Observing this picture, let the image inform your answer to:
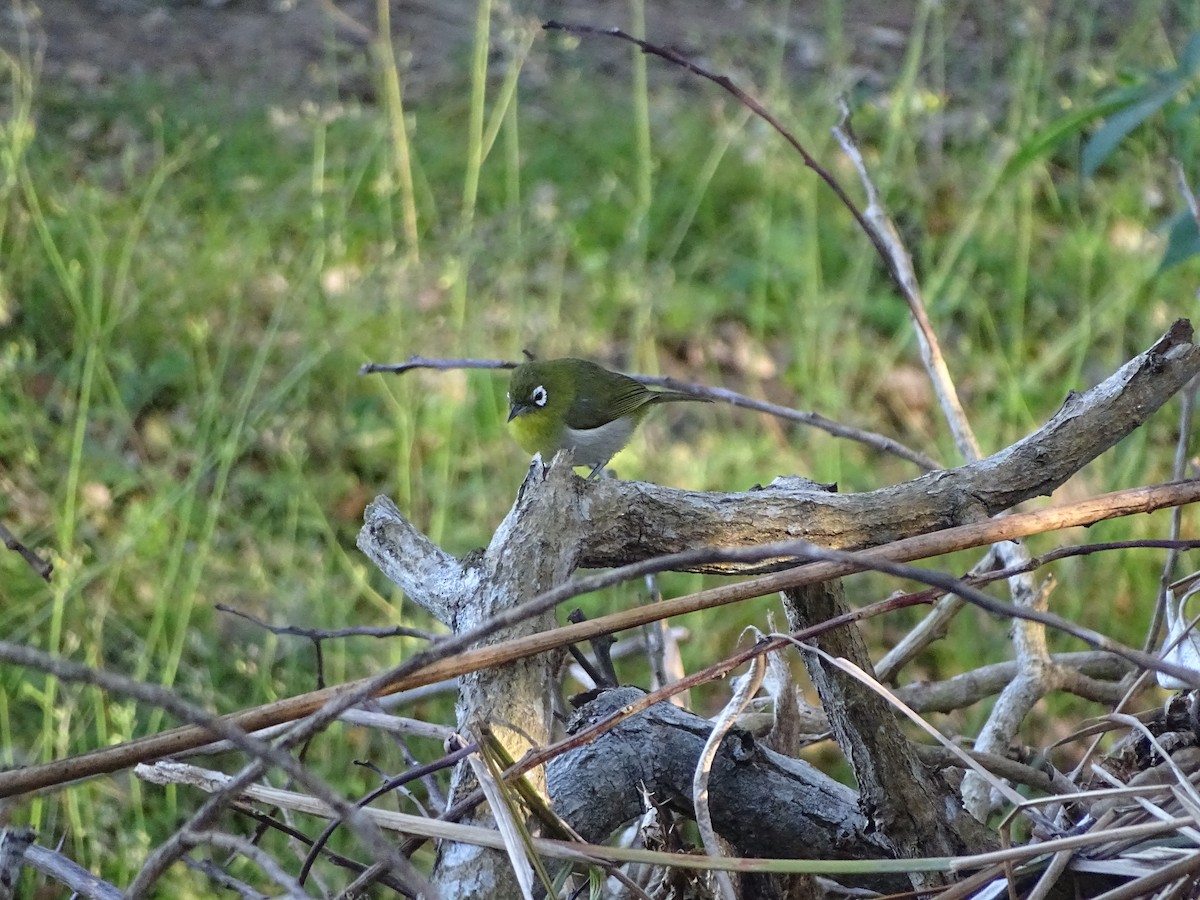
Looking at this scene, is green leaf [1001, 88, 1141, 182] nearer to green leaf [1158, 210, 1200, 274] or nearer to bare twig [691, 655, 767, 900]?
green leaf [1158, 210, 1200, 274]

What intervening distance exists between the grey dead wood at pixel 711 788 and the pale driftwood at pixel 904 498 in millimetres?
178

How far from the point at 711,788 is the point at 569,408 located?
258 centimetres

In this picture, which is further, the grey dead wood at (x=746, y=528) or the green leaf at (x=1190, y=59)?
the green leaf at (x=1190, y=59)

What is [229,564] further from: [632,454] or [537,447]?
[632,454]

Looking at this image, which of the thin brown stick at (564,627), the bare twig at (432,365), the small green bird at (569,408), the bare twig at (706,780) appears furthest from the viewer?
the small green bird at (569,408)

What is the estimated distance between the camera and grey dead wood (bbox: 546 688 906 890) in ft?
3.95

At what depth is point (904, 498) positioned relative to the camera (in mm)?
1268

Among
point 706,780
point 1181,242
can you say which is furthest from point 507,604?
point 1181,242

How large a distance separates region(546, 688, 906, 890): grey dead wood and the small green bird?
7.81ft

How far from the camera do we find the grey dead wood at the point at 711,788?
120 centimetres

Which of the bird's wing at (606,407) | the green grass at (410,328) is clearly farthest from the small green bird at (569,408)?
the green grass at (410,328)

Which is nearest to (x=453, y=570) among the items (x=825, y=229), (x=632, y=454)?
(x=632, y=454)

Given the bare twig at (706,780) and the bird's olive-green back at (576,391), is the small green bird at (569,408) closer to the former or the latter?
the bird's olive-green back at (576,391)

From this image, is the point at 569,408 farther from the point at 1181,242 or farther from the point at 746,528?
the point at 746,528
